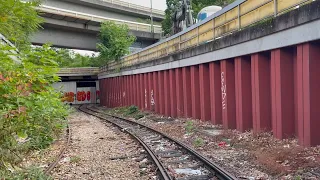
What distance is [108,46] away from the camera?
122ft

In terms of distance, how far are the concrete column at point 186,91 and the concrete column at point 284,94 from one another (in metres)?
7.81

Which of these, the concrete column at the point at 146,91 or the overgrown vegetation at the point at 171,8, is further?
the overgrown vegetation at the point at 171,8

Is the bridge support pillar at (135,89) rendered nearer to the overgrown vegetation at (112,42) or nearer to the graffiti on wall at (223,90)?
the overgrown vegetation at (112,42)

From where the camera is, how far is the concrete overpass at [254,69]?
7703 mm

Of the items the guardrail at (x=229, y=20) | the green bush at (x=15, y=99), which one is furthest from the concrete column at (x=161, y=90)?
the green bush at (x=15, y=99)

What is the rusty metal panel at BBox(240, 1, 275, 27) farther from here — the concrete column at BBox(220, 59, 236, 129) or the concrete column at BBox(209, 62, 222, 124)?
the concrete column at BBox(209, 62, 222, 124)

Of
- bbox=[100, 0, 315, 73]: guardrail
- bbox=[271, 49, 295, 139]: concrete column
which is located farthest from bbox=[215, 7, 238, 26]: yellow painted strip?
bbox=[271, 49, 295, 139]: concrete column

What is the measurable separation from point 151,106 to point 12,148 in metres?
16.8

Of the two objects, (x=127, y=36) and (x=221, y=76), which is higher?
(x=127, y=36)

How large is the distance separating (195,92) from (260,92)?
5745mm

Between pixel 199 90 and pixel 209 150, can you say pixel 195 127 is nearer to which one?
pixel 199 90

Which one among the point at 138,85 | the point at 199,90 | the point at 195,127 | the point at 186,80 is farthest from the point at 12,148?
the point at 138,85

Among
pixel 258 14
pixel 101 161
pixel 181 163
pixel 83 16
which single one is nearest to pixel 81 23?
pixel 83 16

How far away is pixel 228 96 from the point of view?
12.3m
